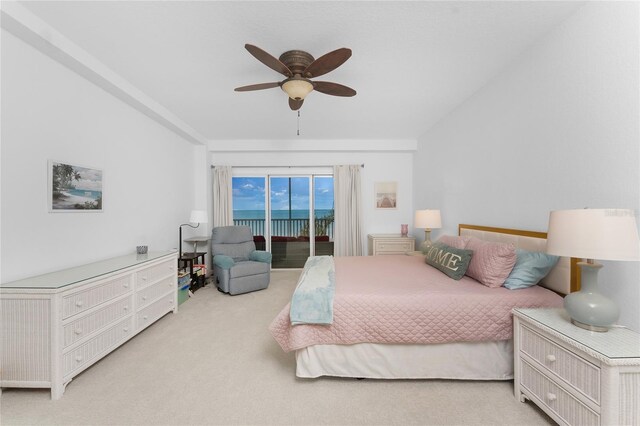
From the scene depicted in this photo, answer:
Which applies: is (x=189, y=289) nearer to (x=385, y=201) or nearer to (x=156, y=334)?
(x=156, y=334)

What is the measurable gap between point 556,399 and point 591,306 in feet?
1.94

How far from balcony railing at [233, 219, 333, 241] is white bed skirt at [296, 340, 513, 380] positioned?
12.4 feet

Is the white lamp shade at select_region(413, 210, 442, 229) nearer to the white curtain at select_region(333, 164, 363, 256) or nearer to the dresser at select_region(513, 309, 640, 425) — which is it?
the white curtain at select_region(333, 164, 363, 256)

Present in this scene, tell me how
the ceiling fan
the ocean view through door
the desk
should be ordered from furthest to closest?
the ocean view through door
the desk
the ceiling fan

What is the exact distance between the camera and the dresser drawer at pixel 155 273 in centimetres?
266

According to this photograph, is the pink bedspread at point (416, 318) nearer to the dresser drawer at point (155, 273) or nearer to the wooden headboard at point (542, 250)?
the wooden headboard at point (542, 250)

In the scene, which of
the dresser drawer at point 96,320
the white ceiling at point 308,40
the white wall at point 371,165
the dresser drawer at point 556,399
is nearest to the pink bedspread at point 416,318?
the dresser drawer at point 556,399

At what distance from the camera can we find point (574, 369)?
1.38 metres

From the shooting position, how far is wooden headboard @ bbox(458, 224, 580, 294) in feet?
6.21

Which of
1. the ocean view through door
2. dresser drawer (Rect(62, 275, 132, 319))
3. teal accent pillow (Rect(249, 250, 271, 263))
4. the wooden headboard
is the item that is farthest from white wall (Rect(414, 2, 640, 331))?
dresser drawer (Rect(62, 275, 132, 319))

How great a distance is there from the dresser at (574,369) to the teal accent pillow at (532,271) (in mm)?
317

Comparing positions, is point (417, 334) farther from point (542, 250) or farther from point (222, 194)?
point (222, 194)

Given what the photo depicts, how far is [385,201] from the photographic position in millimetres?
5355

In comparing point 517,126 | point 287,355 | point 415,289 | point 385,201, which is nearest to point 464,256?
point 415,289
